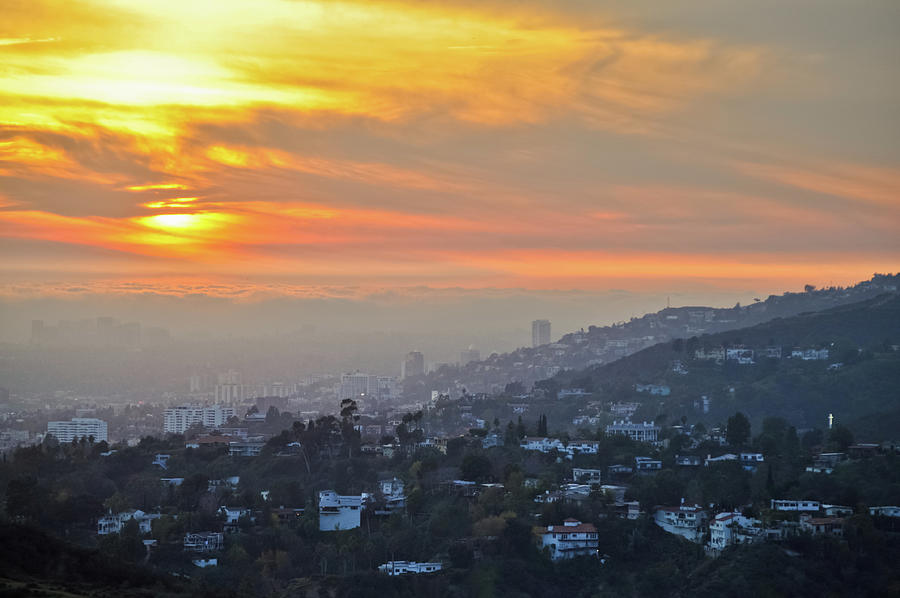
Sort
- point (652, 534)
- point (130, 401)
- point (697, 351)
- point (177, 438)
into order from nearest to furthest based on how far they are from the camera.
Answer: point (652, 534)
point (177, 438)
point (697, 351)
point (130, 401)

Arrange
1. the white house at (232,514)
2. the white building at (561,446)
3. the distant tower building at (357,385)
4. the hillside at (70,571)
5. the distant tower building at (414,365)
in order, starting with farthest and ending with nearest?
1. the distant tower building at (414,365)
2. the distant tower building at (357,385)
3. the white building at (561,446)
4. the white house at (232,514)
5. the hillside at (70,571)

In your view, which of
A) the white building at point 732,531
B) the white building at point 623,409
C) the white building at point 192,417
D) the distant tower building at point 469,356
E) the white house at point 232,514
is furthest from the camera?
the distant tower building at point 469,356

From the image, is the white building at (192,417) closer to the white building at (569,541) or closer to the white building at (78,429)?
the white building at (78,429)

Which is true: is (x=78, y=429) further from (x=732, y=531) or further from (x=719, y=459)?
(x=732, y=531)

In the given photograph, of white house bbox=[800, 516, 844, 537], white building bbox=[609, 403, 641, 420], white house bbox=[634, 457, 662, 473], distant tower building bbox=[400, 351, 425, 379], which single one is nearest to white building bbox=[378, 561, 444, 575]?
white house bbox=[800, 516, 844, 537]

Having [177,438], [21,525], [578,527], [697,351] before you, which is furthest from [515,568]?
[697,351]

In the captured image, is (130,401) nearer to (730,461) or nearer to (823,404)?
(823,404)

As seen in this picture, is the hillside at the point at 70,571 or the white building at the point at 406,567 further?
the white building at the point at 406,567

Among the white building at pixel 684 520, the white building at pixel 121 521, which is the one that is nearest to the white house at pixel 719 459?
the white building at pixel 684 520
